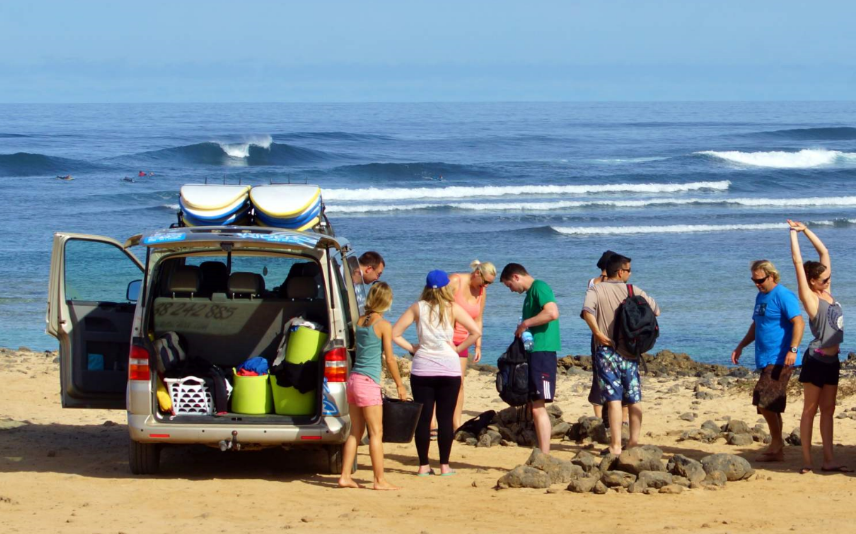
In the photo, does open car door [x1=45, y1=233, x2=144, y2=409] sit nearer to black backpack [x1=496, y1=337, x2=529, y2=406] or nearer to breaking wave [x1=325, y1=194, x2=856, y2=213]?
black backpack [x1=496, y1=337, x2=529, y2=406]

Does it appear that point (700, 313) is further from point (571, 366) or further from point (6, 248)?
point (6, 248)

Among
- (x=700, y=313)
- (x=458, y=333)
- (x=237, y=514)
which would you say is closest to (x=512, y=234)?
(x=700, y=313)

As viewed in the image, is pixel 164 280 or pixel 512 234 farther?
pixel 512 234

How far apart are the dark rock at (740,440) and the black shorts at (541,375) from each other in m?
1.93

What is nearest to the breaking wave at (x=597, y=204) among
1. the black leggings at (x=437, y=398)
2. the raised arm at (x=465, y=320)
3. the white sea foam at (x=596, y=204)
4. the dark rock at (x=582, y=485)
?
the white sea foam at (x=596, y=204)

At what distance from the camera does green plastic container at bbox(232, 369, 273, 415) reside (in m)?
7.12

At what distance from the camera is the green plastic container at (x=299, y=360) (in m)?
7.05

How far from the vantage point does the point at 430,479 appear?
24.3 ft

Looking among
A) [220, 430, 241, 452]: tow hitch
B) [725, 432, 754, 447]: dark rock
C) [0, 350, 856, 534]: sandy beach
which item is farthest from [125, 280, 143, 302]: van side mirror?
[725, 432, 754, 447]: dark rock

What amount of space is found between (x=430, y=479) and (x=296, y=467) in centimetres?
109

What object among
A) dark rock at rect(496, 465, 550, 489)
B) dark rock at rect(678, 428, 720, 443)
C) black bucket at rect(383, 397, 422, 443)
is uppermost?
black bucket at rect(383, 397, 422, 443)

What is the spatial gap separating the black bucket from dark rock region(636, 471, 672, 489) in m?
1.51

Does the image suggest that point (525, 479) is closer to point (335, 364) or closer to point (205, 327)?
point (335, 364)

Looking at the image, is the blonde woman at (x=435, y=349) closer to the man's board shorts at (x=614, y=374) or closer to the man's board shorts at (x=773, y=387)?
the man's board shorts at (x=614, y=374)
